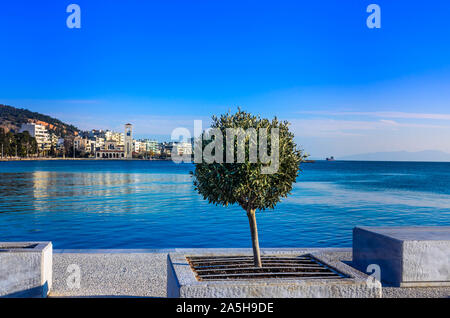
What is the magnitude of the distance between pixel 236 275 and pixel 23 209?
25.1 meters

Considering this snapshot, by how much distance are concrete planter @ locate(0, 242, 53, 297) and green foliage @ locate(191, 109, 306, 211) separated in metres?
2.70

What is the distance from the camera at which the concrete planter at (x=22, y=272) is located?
6195mm

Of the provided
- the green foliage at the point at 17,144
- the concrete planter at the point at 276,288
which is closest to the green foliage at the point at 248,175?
the concrete planter at the point at 276,288

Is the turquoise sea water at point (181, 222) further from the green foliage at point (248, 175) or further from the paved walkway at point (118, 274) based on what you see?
the green foliage at point (248, 175)

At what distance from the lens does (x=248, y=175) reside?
6.01 meters

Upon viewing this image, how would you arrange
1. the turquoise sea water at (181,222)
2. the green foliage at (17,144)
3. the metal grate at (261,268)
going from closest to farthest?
the metal grate at (261,268) < the turquoise sea water at (181,222) < the green foliage at (17,144)

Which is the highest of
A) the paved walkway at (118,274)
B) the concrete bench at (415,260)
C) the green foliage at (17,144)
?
the green foliage at (17,144)

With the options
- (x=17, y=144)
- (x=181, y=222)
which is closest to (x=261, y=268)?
(x=181, y=222)

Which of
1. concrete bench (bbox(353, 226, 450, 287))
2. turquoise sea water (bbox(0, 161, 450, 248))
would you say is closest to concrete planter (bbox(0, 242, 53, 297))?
concrete bench (bbox(353, 226, 450, 287))
